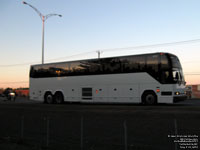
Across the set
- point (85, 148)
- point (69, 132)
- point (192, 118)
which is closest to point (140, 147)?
point (85, 148)

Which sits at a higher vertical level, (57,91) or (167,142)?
(57,91)

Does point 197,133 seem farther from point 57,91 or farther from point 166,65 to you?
point 57,91

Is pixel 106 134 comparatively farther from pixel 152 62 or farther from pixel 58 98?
pixel 58 98

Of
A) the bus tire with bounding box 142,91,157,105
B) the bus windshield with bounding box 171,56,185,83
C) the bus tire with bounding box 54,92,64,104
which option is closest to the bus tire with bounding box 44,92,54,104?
the bus tire with bounding box 54,92,64,104

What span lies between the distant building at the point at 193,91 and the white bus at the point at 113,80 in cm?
1852

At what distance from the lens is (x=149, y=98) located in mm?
19719

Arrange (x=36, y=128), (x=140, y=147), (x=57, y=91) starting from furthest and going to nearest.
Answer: (x=57, y=91)
(x=36, y=128)
(x=140, y=147)

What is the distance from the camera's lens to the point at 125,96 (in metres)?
21.1

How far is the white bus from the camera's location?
1905 cm

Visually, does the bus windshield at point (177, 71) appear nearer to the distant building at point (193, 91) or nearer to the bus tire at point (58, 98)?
the bus tire at point (58, 98)

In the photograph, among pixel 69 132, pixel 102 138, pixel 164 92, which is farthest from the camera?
pixel 164 92

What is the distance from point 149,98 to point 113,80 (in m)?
3.79

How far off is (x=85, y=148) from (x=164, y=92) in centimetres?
1234

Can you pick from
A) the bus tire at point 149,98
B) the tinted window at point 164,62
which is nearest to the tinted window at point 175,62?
the tinted window at point 164,62
